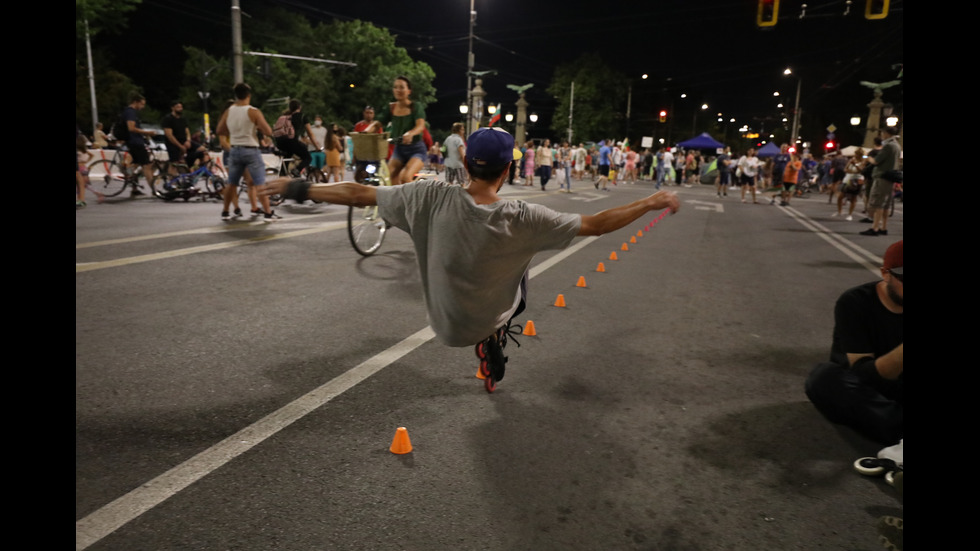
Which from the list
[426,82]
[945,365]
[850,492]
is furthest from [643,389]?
[426,82]

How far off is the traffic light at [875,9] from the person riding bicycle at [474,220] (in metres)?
16.2

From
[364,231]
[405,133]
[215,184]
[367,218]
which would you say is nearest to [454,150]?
[405,133]

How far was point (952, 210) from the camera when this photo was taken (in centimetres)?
177

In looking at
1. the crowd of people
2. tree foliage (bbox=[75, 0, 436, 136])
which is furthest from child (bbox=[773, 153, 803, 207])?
tree foliage (bbox=[75, 0, 436, 136])

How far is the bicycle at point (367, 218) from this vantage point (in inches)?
314

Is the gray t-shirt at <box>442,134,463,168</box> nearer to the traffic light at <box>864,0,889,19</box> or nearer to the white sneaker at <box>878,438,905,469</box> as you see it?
the white sneaker at <box>878,438,905,469</box>

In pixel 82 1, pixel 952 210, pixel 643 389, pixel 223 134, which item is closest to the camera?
pixel 952 210

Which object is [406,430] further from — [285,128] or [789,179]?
[789,179]

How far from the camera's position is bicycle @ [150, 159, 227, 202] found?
13.1m

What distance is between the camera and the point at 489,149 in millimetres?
3021

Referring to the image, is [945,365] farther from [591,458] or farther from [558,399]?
[558,399]

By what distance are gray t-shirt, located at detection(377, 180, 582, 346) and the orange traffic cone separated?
0.58 m

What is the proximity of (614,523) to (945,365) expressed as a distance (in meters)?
1.29
